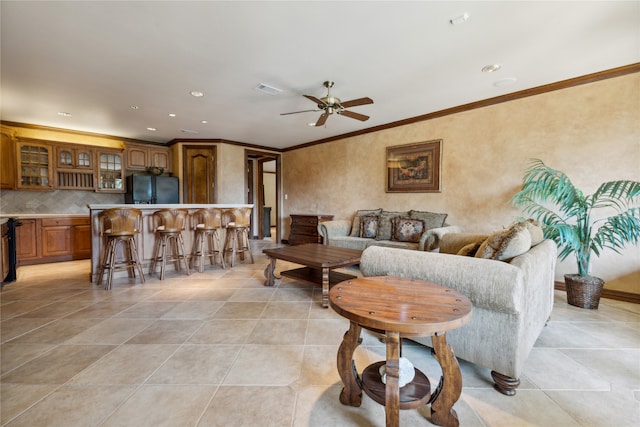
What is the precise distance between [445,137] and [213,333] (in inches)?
166

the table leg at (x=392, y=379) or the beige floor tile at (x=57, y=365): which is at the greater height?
the table leg at (x=392, y=379)

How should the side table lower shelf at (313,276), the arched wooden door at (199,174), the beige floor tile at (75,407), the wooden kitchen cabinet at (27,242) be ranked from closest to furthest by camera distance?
the beige floor tile at (75,407) → the side table lower shelf at (313,276) → the wooden kitchen cabinet at (27,242) → the arched wooden door at (199,174)

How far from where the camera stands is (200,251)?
13.9ft

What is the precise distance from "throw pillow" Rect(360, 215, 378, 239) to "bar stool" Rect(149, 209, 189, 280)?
9.63ft

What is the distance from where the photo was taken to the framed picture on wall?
4.38m

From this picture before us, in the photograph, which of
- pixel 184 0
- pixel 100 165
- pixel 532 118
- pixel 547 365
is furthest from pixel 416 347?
pixel 100 165

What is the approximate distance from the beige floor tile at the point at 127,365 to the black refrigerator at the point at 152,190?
4630 millimetres

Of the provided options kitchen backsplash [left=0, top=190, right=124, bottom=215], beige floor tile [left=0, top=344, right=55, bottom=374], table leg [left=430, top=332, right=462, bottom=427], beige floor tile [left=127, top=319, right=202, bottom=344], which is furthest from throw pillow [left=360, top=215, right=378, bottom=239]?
kitchen backsplash [left=0, top=190, right=124, bottom=215]

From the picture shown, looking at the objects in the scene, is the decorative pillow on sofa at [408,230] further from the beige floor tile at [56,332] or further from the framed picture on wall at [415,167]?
the beige floor tile at [56,332]

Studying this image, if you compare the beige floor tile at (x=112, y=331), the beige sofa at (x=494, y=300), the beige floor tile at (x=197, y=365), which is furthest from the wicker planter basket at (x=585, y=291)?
the beige floor tile at (x=112, y=331)

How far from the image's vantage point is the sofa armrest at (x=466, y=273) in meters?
1.39

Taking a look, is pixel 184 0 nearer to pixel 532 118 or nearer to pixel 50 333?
pixel 50 333

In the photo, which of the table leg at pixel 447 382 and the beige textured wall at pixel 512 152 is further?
the beige textured wall at pixel 512 152

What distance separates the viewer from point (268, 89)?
343cm
